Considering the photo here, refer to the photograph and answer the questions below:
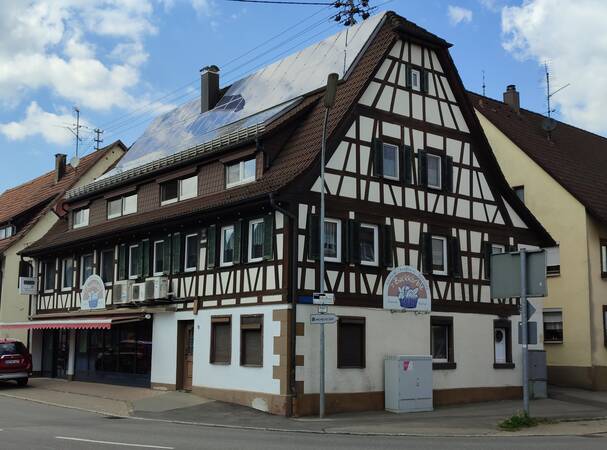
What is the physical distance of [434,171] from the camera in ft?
83.5

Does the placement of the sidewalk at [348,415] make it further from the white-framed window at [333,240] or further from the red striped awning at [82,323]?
the white-framed window at [333,240]

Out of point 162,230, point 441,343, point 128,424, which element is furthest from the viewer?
point 162,230

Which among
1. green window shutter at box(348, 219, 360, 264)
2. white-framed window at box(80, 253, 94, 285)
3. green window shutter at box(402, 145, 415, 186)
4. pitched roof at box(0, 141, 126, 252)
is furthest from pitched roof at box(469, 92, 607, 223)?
pitched roof at box(0, 141, 126, 252)

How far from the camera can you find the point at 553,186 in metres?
31.2

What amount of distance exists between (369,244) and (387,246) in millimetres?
553

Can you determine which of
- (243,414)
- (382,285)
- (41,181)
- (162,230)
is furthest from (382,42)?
(41,181)

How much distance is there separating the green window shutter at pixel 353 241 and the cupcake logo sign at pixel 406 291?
135 cm

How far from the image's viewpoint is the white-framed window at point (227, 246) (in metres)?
23.1

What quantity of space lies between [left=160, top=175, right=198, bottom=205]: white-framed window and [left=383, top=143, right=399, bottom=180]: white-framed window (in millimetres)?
6478

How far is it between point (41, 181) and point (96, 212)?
14793 mm

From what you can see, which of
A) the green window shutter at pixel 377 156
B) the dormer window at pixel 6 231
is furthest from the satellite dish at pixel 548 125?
the dormer window at pixel 6 231

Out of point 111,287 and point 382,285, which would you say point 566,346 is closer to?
point 382,285

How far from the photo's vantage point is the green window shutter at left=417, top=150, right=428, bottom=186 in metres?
24.7

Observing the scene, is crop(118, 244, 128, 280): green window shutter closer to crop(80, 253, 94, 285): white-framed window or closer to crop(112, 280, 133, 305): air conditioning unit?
crop(112, 280, 133, 305): air conditioning unit
